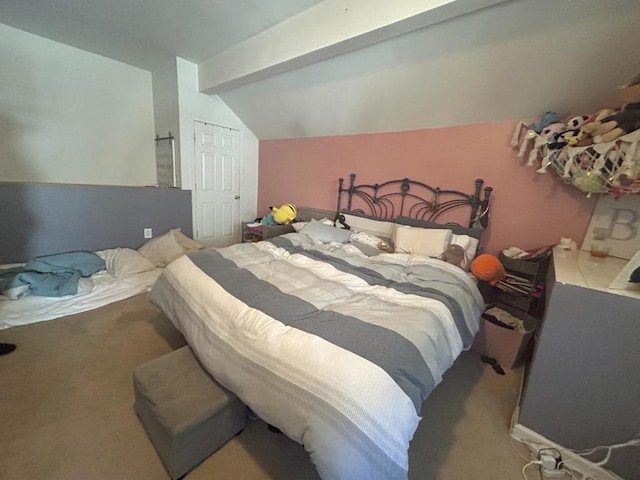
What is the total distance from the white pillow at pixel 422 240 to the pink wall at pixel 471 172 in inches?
20.4

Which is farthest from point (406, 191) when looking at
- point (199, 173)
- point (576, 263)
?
point (199, 173)

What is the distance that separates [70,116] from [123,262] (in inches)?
82.1

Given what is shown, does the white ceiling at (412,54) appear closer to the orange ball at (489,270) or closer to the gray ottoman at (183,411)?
the orange ball at (489,270)

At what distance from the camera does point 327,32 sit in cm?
207

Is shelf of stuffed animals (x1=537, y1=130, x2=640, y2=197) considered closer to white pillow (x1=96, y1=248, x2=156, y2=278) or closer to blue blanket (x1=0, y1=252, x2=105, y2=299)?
white pillow (x1=96, y1=248, x2=156, y2=278)

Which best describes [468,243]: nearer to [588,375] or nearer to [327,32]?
[588,375]

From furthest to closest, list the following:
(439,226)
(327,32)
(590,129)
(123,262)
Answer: (123,262) < (439,226) < (327,32) < (590,129)

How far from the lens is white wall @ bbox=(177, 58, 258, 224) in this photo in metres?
3.48

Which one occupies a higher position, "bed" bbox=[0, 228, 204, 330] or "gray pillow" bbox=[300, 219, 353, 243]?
"gray pillow" bbox=[300, 219, 353, 243]

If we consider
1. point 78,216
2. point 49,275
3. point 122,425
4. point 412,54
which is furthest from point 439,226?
point 78,216

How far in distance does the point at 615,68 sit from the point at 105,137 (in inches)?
203

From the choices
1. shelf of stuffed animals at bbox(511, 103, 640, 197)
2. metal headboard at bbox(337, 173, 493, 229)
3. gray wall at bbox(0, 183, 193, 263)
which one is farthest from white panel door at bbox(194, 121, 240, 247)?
shelf of stuffed animals at bbox(511, 103, 640, 197)

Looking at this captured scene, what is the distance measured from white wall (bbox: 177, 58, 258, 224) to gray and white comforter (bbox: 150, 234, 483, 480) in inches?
90.0

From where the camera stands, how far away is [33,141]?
313 centimetres
